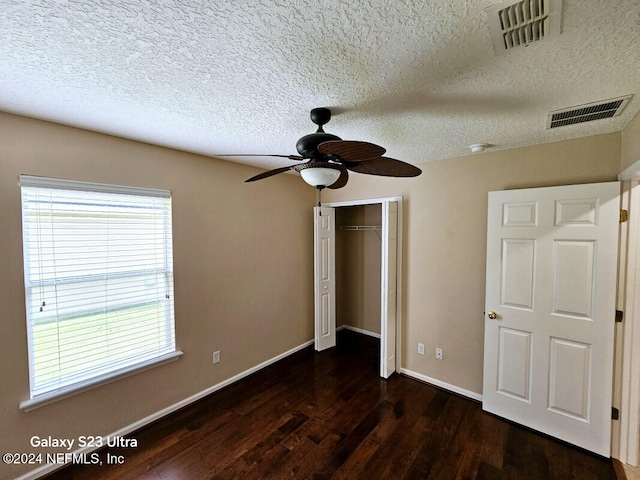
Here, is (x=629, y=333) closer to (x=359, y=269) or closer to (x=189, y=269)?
(x=359, y=269)

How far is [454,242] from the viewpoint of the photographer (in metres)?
2.75

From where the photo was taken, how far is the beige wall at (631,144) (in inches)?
66.4

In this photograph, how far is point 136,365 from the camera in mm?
2223

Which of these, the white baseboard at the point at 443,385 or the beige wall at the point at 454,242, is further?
the white baseboard at the point at 443,385

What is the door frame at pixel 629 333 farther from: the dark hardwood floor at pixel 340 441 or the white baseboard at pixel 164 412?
the white baseboard at pixel 164 412

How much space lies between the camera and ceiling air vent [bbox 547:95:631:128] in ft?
5.13

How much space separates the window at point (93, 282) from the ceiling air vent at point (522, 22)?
247cm

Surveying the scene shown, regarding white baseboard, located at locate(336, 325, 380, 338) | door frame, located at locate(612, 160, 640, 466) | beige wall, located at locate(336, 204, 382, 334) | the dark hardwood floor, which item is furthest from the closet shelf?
door frame, located at locate(612, 160, 640, 466)

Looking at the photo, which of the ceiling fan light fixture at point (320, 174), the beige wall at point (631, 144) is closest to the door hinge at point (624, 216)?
the beige wall at point (631, 144)

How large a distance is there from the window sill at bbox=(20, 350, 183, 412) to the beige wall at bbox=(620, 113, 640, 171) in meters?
3.71

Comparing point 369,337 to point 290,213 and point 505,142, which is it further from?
point 505,142

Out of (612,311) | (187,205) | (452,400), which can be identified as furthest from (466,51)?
(452,400)

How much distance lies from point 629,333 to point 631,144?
1.31m

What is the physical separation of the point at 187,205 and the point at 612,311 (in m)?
3.51
